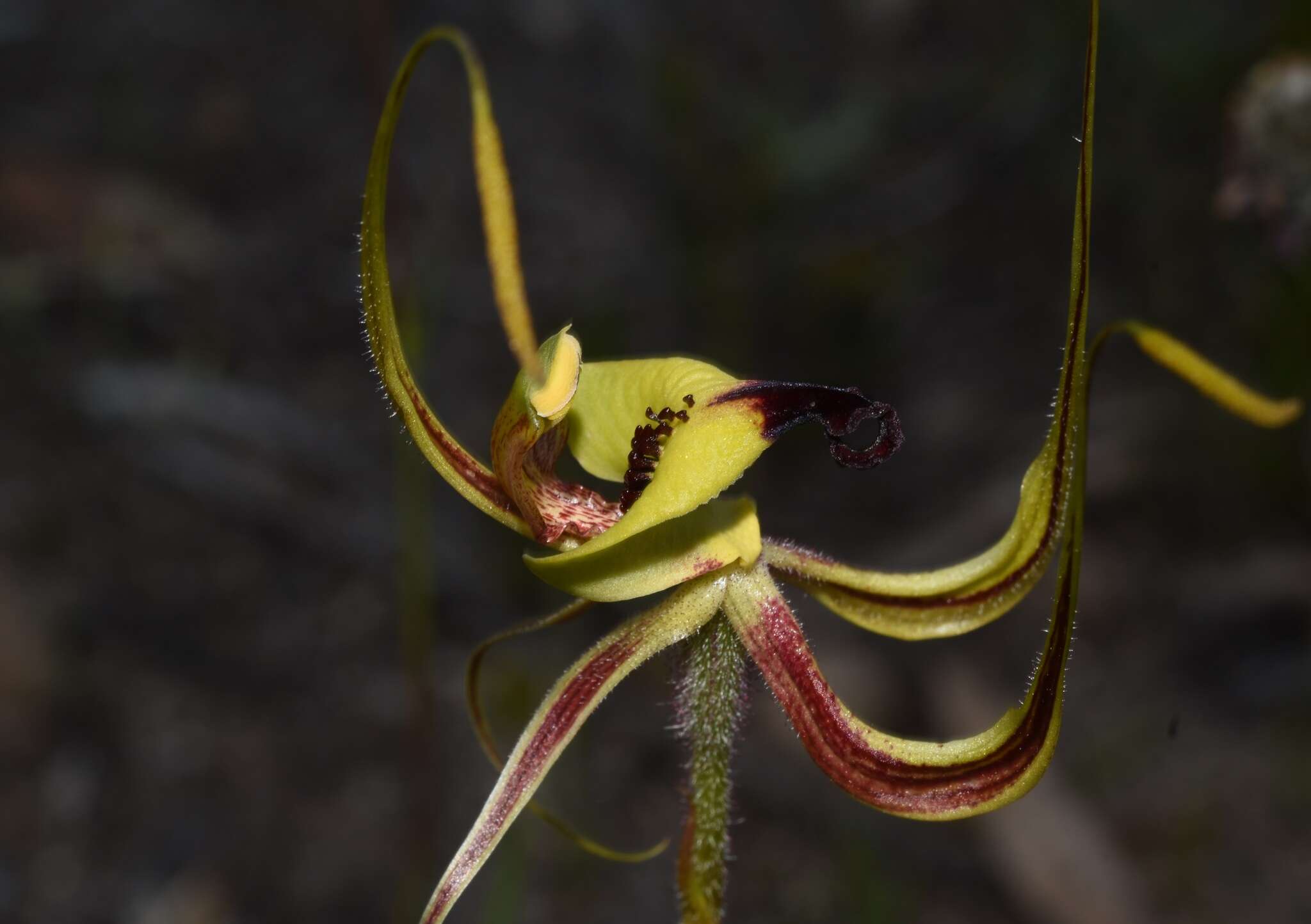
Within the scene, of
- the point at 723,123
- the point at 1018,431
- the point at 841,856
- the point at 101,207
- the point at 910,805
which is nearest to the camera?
the point at 910,805

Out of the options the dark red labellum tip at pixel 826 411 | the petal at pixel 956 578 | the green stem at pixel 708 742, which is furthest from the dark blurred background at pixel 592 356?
the green stem at pixel 708 742

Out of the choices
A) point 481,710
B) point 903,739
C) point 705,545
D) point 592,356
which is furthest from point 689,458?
point 592,356

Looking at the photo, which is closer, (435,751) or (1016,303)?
(435,751)

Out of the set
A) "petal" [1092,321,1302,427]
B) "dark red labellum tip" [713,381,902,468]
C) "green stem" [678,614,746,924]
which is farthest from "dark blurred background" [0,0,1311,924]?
"green stem" [678,614,746,924]

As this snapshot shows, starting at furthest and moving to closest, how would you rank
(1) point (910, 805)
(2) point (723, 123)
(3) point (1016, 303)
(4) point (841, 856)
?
(2) point (723, 123), (3) point (1016, 303), (4) point (841, 856), (1) point (910, 805)

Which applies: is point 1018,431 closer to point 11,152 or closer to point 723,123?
point 723,123

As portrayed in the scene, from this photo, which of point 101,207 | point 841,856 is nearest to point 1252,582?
point 841,856
